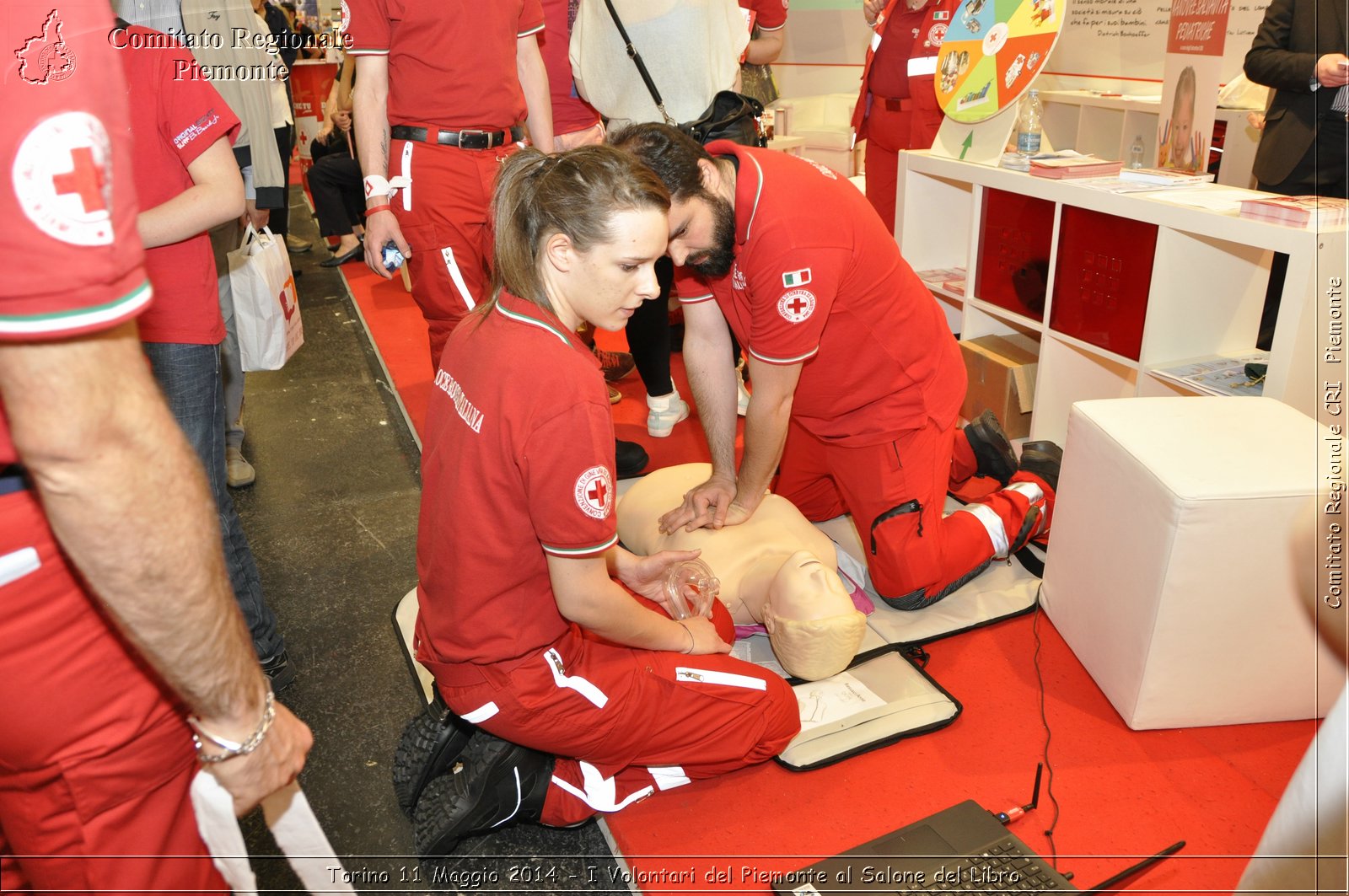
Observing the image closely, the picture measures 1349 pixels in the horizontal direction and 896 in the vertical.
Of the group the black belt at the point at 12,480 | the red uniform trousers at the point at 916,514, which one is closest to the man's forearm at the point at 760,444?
the red uniform trousers at the point at 916,514

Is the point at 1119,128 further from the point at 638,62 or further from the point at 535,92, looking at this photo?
the point at 535,92

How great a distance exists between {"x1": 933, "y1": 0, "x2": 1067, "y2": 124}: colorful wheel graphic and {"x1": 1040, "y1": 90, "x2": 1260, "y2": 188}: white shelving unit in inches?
86.1

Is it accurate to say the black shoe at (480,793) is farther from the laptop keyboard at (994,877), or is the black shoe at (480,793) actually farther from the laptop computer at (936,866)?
the laptop keyboard at (994,877)

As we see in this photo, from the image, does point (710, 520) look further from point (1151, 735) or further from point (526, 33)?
point (526, 33)

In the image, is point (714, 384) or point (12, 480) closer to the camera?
point (12, 480)

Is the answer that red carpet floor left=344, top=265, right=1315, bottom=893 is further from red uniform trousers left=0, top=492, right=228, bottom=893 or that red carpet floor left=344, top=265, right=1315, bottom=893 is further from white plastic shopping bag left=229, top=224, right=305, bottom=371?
white plastic shopping bag left=229, top=224, right=305, bottom=371

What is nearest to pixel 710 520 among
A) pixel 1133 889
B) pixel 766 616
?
pixel 766 616

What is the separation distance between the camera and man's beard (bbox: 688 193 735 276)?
2127 millimetres

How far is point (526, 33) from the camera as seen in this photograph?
2.87 meters

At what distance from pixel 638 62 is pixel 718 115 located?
1.08 ft

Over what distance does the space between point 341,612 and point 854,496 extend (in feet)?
4.67

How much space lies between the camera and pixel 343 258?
6172mm

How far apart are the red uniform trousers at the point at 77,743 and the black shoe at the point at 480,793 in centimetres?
74

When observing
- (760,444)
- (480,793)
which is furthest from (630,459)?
(480,793)
